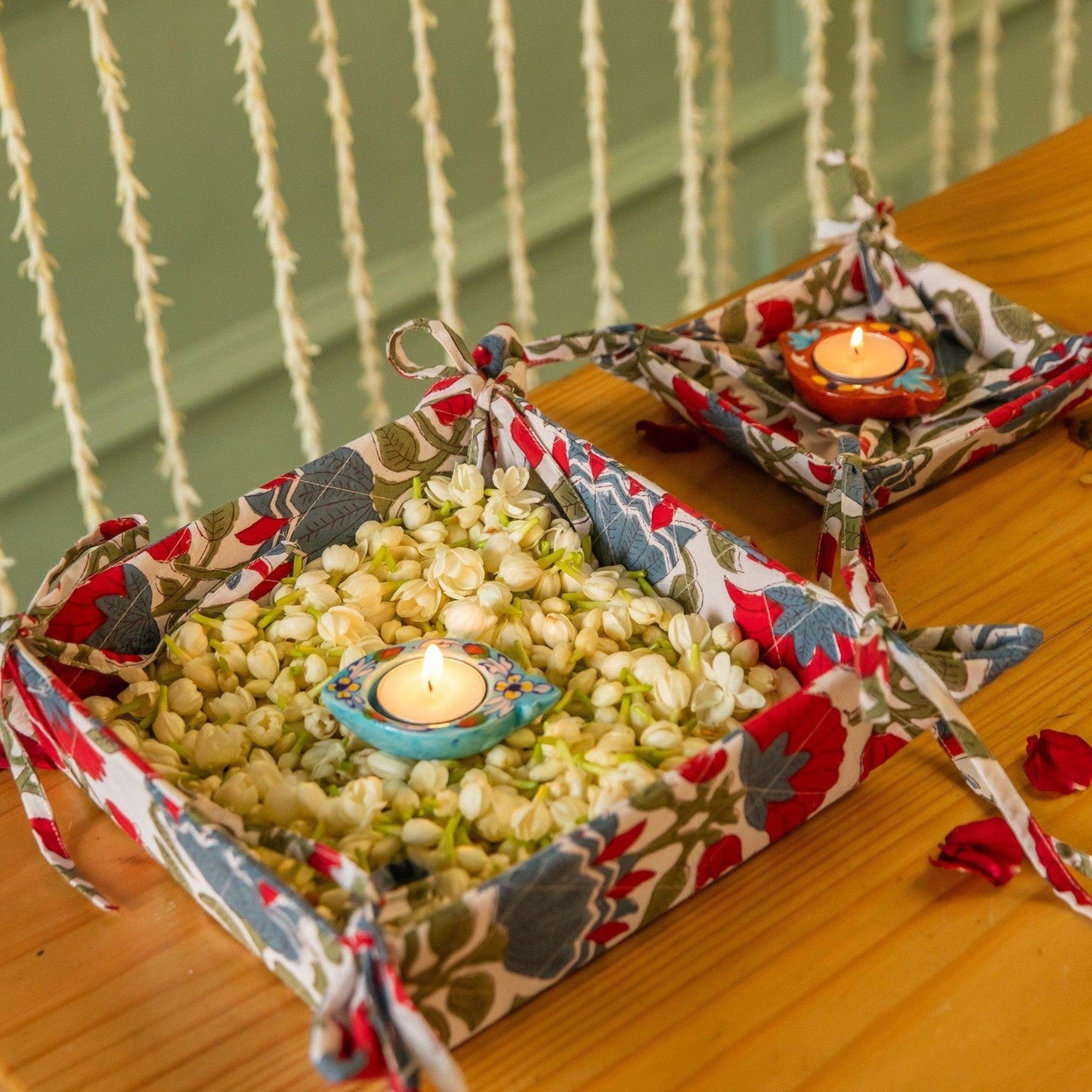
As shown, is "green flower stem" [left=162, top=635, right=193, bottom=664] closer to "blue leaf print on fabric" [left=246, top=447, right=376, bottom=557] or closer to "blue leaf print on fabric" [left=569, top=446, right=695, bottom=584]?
"blue leaf print on fabric" [left=246, top=447, right=376, bottom=557]

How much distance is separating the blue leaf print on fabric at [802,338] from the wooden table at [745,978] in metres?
0.34

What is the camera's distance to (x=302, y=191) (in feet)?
6.77

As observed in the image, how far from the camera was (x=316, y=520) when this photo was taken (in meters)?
0.98

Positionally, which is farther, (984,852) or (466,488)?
(466,488)

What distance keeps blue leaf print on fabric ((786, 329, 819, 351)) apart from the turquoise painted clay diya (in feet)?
1.46

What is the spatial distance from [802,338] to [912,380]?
4.2 inches

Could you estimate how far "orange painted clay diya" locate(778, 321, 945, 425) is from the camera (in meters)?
1.09

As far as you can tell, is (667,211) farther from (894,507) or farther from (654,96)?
(894,507)

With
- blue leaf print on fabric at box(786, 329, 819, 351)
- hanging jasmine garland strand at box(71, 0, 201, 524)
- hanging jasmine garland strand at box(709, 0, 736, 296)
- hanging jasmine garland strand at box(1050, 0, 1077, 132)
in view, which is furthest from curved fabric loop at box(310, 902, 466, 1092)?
hanging jasmine garland strand at box(1050, 0, 1077, 132)

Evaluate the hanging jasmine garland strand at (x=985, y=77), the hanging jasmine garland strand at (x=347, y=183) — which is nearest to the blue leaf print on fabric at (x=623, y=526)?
the hanging jasmine garland strand at (x=347, y=183)

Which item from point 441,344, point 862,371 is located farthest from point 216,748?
point 862,371

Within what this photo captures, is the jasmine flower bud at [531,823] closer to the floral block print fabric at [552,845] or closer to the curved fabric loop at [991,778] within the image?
the floral block print fabric at [552,845]

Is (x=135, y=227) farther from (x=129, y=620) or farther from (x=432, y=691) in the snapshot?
(x=432, y=691)

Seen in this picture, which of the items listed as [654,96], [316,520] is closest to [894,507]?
[316,520]
